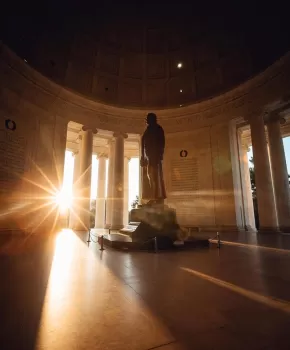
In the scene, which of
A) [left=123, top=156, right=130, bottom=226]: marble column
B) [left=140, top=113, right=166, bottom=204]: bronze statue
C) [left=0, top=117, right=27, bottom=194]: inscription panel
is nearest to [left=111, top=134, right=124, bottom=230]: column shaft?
[left=123, top=156, right=130, bottom=226]: marble column

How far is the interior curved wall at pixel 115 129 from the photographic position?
16.5 m

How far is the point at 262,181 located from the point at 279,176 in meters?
1.47

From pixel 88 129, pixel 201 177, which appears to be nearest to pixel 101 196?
pixel 88 129

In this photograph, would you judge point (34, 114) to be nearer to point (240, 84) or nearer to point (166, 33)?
point (166, 33)

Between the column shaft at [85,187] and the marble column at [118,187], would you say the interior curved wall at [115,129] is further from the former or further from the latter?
the column shaft at [85,187]

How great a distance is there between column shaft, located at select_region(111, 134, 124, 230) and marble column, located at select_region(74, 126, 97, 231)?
112 inches

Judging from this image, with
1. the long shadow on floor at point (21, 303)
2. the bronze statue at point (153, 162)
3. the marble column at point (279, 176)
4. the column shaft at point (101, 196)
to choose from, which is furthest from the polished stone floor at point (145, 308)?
the column shaft at point (101, 196)

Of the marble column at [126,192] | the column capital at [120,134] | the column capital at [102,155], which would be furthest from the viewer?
the column capital at [102,155]

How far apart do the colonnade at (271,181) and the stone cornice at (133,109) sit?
7.02ft

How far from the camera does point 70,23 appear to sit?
2181 cm

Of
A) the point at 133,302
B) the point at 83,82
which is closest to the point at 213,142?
the point at 83,82

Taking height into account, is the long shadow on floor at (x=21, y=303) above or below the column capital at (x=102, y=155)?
below

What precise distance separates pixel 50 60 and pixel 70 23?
4.69m

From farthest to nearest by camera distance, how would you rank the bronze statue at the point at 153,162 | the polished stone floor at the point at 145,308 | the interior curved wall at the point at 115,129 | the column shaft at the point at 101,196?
the column shaft at the point at 101,196 < the interior curved wall at the point at 115,129 < the bronze statue at the point at 153,162 < the polished stone floor at the point at 145,308
